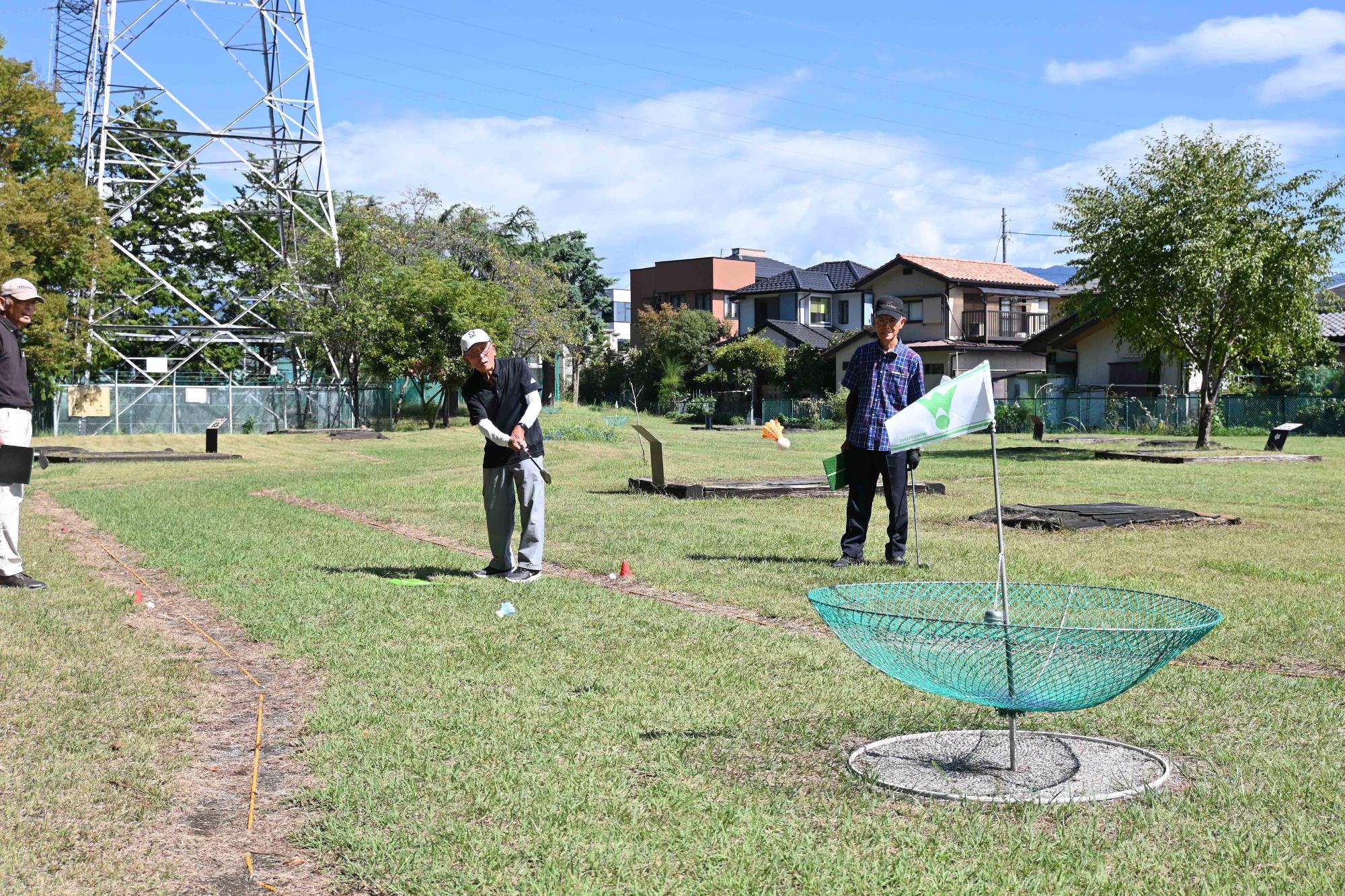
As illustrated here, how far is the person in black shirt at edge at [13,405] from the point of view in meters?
8.59

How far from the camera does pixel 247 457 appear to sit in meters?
28.9

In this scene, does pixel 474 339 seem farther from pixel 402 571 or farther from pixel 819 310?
pixel 819 310

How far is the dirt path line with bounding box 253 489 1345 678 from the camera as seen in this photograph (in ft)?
20.5

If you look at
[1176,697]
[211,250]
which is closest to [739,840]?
[1176,697]

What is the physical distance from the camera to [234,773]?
4773mm

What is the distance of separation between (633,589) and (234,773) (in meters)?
4.47

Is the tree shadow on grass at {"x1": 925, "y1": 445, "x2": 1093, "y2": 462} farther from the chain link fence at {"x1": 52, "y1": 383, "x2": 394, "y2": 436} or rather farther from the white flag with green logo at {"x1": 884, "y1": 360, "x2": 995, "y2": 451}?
the chain link fence at {"x1": 52, "y1": 383, "x2": 394, "y2": 436}

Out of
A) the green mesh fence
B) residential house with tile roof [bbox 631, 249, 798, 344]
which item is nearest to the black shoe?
the green mesh fence

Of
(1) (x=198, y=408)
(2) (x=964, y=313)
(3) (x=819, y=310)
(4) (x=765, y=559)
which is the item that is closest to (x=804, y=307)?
(3) (x=819, y=310)

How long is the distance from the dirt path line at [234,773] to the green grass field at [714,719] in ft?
0.39

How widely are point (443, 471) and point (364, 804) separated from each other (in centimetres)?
1874

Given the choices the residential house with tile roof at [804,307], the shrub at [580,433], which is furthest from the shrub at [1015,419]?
the residential house with tile roof at [804,307]

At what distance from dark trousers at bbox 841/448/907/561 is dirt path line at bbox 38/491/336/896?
15.1ft

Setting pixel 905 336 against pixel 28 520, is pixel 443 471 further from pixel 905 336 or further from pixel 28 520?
pixel 905 336
